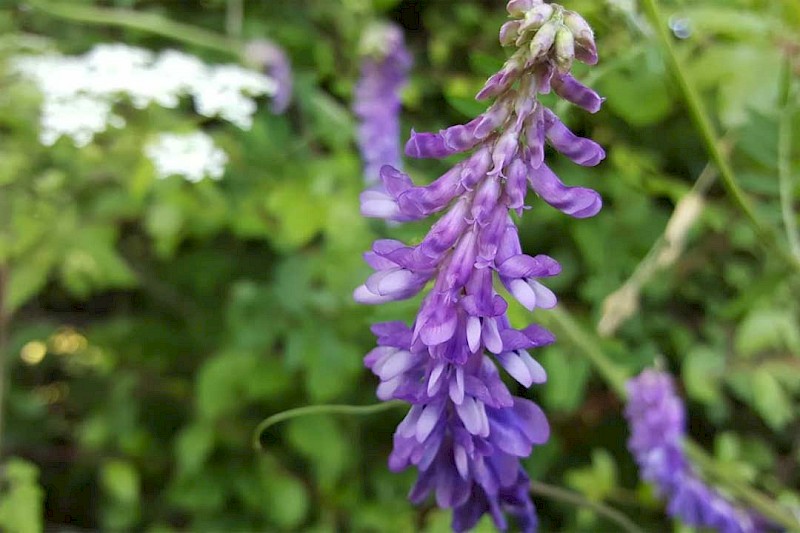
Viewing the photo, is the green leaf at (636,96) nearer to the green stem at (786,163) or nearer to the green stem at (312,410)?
the green stem at (786,163)

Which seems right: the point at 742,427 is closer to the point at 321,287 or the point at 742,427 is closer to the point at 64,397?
the point at 321,287

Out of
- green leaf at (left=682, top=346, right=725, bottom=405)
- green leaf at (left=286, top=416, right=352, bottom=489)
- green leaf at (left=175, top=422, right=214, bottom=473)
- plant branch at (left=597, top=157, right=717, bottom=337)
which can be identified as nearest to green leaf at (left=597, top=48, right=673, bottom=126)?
plant branch at (left=597, top=157, right=717, bottom=337)

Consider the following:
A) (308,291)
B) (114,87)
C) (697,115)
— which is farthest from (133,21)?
(697,115)

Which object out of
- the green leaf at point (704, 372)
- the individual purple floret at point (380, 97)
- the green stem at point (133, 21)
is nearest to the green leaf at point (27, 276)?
the green stem at point (133, 21)

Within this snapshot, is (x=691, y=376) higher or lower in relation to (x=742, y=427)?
higher

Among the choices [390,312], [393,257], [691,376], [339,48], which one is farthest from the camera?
[339,48]

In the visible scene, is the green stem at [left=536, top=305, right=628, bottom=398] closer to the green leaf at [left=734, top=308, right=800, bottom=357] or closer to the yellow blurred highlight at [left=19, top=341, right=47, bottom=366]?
the green leaf at [left=734, top=308, right=800, bottom=357]

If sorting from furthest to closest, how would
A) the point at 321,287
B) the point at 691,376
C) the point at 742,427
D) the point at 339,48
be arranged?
the point at 339,48
the point at 742,427
the point at 321,287
the point at 691,376

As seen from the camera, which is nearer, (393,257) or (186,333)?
(393,257)

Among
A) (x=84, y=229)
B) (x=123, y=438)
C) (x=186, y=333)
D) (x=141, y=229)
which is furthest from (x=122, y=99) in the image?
(x=123, y=438)
